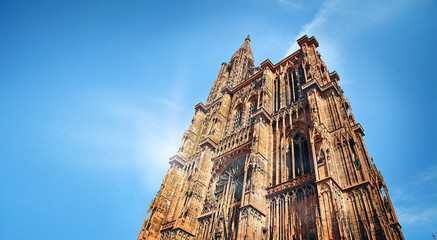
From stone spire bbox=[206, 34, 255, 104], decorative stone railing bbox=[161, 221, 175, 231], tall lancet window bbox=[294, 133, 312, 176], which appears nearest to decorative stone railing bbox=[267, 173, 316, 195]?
tall lancet window bbox=[294, 133, 312, 176]

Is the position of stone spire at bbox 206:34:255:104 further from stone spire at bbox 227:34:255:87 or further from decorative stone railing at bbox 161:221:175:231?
decorative stone railing at bbox 161:221:175:231

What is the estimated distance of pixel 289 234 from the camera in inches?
464

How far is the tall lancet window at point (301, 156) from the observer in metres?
14.6

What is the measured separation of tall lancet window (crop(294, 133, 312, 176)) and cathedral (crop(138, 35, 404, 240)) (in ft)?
0.24

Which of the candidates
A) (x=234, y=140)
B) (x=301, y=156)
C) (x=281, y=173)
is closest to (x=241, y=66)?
(x=234, y=140)

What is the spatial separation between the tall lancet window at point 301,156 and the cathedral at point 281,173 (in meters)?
0.07

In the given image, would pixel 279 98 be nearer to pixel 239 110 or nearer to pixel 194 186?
pixel 239 110

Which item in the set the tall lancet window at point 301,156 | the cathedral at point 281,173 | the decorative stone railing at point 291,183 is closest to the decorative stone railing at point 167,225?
the cathedral at point 281,173

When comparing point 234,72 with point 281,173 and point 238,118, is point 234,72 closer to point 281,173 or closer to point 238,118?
point 238,118

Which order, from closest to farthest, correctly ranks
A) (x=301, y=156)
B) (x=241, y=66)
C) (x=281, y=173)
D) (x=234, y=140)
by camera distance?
(x=281, y=173) → (x=301, y=156) → (x=234, y=140) → (x=241, y=66)

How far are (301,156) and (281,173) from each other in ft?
5.25

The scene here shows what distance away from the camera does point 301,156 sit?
50.2 ft

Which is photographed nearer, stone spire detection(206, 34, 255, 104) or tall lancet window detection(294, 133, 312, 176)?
tall lancet window detection(294, 133, 312, 176)

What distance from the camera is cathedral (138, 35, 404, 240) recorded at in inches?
432
